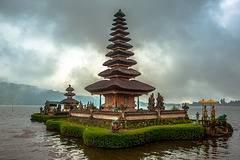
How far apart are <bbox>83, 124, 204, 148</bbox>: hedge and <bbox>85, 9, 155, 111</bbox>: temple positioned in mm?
10419

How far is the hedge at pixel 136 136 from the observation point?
1675cm

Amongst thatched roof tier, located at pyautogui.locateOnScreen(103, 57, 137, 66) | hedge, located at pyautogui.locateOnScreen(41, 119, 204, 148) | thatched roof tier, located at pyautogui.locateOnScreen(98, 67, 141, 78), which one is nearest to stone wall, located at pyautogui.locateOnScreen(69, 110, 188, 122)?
hedge, located at pyautogui.locateOnScreen(41, 119, 204, 148)

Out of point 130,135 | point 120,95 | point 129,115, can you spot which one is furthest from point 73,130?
point 120,95

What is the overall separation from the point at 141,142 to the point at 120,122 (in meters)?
4.09

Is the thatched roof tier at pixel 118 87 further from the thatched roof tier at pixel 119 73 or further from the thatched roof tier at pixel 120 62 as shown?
the thatched roof tier at pixel 120 62

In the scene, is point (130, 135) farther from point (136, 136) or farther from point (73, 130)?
point (73, 130)

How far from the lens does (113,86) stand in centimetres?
2895

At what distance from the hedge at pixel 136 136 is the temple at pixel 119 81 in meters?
10.4

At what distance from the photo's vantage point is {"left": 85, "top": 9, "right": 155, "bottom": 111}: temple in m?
30.6

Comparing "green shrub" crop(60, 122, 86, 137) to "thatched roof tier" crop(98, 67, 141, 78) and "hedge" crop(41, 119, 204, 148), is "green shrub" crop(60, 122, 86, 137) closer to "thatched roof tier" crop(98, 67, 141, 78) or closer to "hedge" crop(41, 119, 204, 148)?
"hedge" crop(41, 119, 204, 148)

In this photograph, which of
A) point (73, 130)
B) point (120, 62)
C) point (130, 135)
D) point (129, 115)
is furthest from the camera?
point (120, 62)

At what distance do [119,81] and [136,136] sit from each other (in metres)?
14.1

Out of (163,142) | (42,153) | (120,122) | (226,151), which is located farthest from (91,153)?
(226,151)

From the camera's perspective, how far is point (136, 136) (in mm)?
17750
